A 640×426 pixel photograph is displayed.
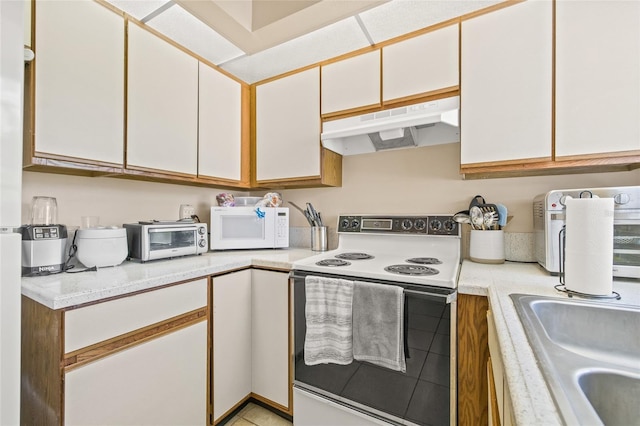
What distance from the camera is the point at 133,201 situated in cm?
A: 180

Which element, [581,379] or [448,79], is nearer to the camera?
[581,379]

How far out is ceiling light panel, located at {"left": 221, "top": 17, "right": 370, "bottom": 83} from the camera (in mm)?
1694

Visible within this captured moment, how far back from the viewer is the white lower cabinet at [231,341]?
→ 1.50m

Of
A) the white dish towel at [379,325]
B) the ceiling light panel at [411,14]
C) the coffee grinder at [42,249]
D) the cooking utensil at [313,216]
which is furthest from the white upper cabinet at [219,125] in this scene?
the white dish towel at [379,325]

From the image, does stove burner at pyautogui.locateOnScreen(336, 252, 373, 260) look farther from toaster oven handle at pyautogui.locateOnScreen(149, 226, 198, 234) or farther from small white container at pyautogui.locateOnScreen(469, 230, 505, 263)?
toaster oven handle at pyautogui.locateOnScreen(149, 226, 198, 234)

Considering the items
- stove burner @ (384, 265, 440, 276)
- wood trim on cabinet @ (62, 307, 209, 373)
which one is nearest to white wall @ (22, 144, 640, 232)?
stove burner @ (384, 265, 440, 276)

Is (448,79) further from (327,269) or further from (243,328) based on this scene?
(243,328)

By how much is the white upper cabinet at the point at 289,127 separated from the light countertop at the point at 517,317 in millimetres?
1159

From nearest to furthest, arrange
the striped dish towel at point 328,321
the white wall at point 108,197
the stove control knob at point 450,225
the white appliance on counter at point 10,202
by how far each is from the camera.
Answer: the white appliance on counter at point 10,202, the striped dish towel at point 328,321, the white wall at point 108,197, the stove control knob at point 450,225

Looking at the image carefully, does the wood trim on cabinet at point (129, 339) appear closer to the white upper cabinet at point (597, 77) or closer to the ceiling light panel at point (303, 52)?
the ceiling light panel at point (303, 52)

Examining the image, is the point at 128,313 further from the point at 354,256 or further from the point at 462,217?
the point at 462,217

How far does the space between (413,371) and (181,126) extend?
6.01 ft

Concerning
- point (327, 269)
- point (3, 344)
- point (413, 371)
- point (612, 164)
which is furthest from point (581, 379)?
point (3, 344)

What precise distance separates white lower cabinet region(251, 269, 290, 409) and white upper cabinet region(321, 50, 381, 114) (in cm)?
115
